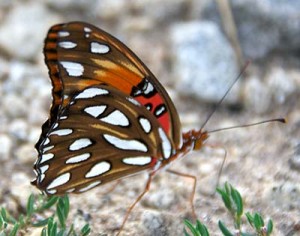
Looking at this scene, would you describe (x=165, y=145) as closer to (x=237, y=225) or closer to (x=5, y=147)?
(x=237, y=225)

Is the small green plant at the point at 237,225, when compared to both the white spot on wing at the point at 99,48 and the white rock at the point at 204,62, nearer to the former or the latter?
the white spot on wing at the point at 99,48

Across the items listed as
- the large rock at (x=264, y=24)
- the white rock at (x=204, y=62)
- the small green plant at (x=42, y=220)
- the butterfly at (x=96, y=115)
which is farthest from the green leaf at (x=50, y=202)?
the large rock at (x=264, y=24)

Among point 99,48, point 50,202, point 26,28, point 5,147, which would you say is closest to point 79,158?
point 50,202

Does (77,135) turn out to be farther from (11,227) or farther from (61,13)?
(61,13)

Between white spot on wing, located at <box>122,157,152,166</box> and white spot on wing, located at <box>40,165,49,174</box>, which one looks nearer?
white spot on wing, located at <box>40,165,49,174</box>

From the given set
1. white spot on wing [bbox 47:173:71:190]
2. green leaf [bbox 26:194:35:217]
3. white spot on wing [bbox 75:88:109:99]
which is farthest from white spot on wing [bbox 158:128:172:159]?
green leaf [bbox 26:194:35:217]

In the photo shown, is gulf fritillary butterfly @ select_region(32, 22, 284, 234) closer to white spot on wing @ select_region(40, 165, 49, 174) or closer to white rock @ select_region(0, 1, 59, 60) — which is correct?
white spot on wing @ select_region(40, 165, 49, 174)
